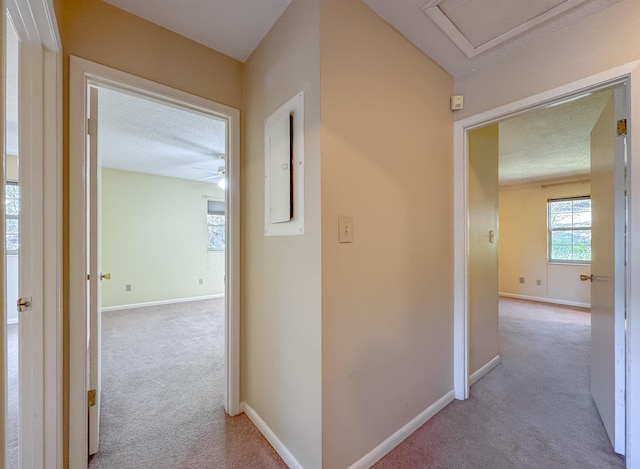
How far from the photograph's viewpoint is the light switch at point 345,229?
1.28 m

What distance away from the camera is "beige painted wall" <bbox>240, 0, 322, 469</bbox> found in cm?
125

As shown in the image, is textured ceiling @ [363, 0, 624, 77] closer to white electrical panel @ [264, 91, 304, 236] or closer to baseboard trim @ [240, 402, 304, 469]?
white electrical panel @ [264, 91, 304, 236]

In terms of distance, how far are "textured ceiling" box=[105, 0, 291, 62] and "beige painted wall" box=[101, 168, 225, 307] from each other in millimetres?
4061

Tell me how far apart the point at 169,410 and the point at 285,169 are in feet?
6.22

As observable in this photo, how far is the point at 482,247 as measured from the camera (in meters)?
2.38

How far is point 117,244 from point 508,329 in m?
6.37

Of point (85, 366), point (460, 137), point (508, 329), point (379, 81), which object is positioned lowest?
point (508, 329)

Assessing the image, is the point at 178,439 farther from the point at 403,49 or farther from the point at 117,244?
the point at 117,244

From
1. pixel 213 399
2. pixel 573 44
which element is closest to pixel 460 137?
pixel 573 44

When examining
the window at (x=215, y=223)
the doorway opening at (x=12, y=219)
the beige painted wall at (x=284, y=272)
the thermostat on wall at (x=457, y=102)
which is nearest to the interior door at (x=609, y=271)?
the thermostat on wall at (x=457, y=102)

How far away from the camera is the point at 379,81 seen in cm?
148

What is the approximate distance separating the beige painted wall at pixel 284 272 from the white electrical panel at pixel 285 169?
0.05 m

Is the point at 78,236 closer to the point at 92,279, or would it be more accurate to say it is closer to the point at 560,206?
the point at 92,279

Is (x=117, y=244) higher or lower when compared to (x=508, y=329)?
higher
